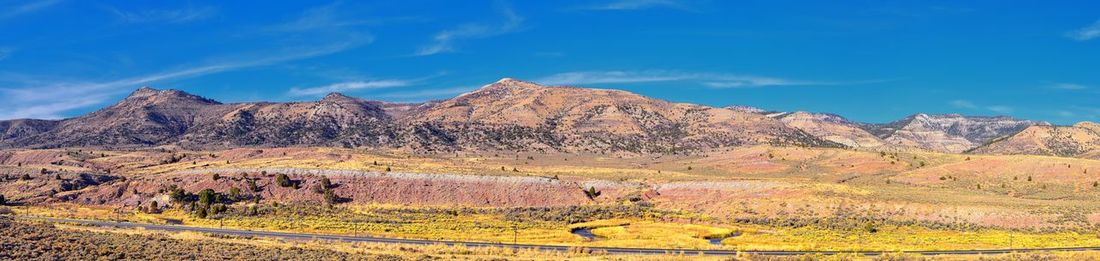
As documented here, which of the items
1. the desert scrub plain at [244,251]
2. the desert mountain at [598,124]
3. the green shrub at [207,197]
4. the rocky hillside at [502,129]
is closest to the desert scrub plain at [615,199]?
the green shrub at [207,197]

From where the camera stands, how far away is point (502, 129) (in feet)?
545

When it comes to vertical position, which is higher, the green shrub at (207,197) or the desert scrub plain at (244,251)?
the green shrub at (207,197)

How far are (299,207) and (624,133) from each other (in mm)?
90682

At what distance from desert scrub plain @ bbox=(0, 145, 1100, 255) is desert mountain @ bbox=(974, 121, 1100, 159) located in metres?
63.2

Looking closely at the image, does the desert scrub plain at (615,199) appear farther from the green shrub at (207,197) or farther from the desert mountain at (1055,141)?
the desert mountain at (1055,141)

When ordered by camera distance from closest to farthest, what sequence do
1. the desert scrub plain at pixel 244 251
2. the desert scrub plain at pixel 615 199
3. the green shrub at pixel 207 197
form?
the desert scrub plain at pixel 244 251 < the desert scrub plain at pixel 615 199 < the green shrub at pixel 207 197

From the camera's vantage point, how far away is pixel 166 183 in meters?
92.5

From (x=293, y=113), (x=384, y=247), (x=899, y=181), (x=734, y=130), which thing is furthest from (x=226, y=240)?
(x=293, y=113)

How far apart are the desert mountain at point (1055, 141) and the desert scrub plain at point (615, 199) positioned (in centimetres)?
6320

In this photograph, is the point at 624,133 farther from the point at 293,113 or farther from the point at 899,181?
the point at 293,113

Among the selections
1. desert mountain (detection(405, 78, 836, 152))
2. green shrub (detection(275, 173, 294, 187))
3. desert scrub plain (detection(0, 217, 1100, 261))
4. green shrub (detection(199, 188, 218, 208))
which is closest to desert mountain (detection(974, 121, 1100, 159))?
desert mountain (detection(405, 78, 836, 152))

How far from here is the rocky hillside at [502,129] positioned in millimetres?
156625

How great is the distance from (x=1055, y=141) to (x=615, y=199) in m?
143

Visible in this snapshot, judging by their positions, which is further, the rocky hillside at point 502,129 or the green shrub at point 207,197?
the rocky hillside at point 502,129
